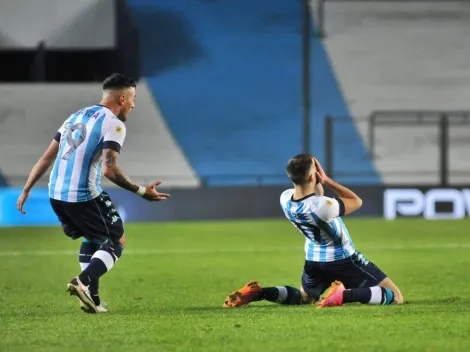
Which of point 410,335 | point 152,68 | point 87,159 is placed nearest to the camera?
point 410,335

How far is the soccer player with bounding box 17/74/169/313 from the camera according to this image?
712cm

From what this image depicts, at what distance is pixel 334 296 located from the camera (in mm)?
7242

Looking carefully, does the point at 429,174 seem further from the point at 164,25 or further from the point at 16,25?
the point at 16,25

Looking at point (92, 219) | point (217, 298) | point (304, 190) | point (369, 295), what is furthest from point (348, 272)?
point (92, 219)

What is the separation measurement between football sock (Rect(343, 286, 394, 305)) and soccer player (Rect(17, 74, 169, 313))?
1.52 meters

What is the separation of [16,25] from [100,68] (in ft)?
6.21

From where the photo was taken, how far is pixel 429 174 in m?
23.3

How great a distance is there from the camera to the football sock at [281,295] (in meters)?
7.56

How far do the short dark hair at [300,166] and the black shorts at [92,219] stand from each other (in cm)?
119

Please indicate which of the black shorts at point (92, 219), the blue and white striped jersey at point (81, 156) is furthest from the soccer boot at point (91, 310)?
the blue and white striped jersey at point (81, 156)

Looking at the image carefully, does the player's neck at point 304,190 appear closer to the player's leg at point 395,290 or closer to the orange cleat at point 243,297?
the orange cleat at point 243,297

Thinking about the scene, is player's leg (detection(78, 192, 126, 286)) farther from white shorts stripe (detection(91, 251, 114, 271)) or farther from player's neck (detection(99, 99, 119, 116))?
player's neck (detection(99, 99, 119, 116))

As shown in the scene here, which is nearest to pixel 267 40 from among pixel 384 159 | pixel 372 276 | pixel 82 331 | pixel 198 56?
pixel 198 56

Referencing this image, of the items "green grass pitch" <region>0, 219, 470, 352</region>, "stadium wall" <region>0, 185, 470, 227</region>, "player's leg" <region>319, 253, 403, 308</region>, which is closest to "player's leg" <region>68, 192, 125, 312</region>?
"green grass pitch" <region>0, 219, 470, 352</region>
